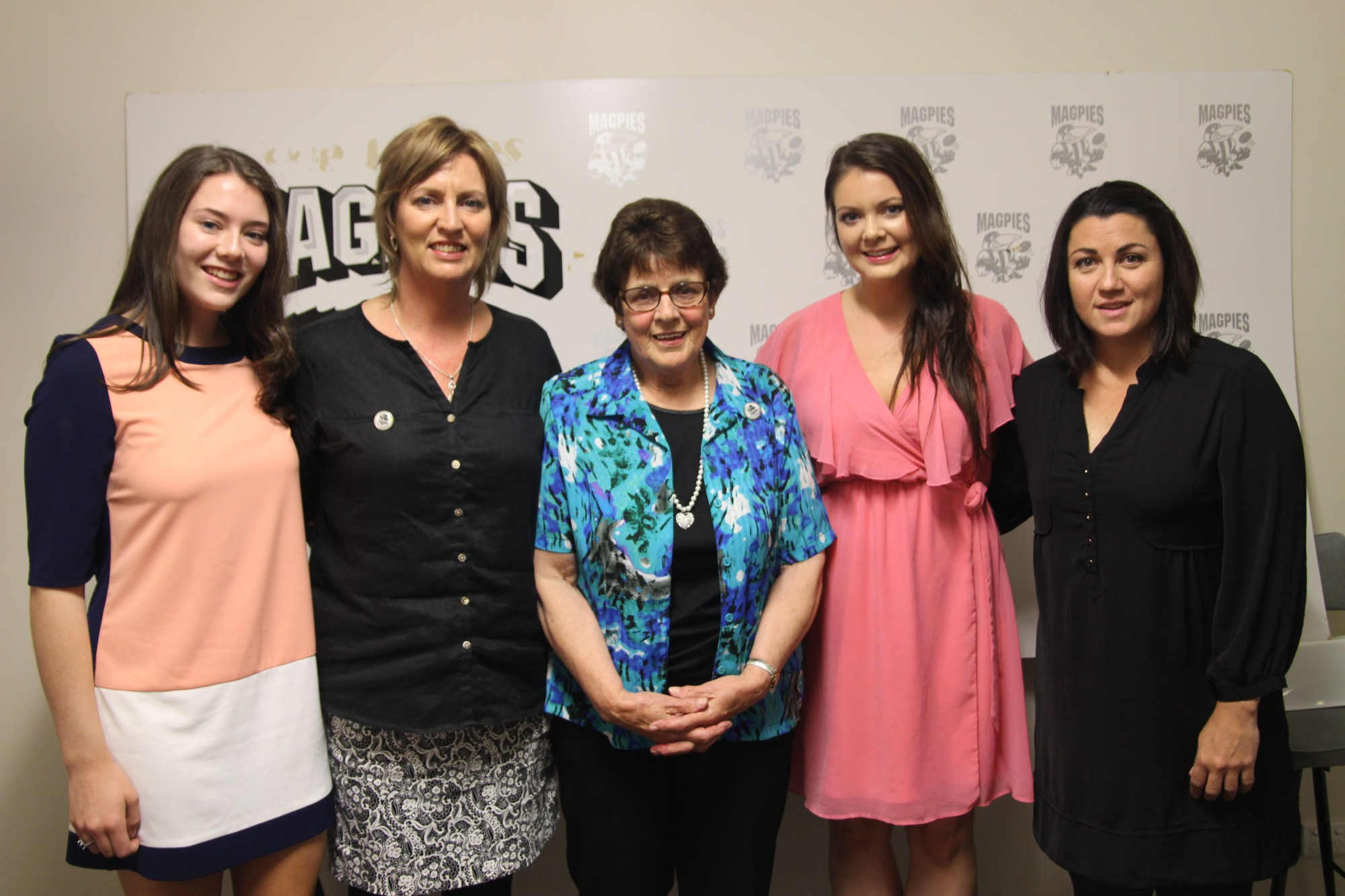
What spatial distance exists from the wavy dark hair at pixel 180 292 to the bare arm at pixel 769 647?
0.87m

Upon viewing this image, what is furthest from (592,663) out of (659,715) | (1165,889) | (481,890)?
(1165,889)

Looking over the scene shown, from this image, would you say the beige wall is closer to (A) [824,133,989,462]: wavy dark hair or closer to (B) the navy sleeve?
(A) [824,133,989,462]: wavy dark hair

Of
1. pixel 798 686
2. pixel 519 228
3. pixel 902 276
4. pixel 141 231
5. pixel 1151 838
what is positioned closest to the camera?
pixel 141 231

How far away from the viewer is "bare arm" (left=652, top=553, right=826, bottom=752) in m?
1.47

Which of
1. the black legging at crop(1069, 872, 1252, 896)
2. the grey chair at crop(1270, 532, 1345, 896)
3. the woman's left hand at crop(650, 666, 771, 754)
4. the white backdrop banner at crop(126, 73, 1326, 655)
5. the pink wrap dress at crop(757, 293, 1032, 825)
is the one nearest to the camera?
the woman's left hand at crop(650, 666, 771, 754)

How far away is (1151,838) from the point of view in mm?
1533

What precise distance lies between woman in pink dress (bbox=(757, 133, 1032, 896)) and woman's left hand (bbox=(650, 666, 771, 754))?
0.28m

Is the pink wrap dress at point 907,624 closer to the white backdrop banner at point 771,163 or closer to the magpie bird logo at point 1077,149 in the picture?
the white backdrop banner at point 771,163

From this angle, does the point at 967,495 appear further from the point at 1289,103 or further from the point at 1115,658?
the point at 1289,103

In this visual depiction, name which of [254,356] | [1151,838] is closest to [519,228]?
[254,356]

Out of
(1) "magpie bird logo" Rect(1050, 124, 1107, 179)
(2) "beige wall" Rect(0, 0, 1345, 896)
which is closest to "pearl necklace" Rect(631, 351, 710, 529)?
(2) "beige wall" Rect(0, 0, 1345, 896)

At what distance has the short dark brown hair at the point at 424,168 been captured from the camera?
154 cm

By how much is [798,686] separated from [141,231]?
1.39 metres

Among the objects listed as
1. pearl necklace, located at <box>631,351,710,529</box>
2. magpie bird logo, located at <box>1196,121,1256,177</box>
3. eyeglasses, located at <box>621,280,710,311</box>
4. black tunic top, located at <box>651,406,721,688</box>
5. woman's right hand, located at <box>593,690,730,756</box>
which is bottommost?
woman's right hand, located at <box>593,690,730,756</box>
